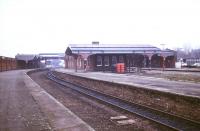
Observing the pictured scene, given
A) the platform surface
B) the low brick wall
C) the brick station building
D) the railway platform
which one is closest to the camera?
the railway platform

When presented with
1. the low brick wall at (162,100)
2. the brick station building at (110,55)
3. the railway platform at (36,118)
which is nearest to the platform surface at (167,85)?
the low brick wall at (162,100)

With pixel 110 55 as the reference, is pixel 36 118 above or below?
below

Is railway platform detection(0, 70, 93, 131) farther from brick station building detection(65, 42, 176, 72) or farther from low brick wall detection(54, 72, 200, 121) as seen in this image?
brick station building detection(65, 42, 176, 72)

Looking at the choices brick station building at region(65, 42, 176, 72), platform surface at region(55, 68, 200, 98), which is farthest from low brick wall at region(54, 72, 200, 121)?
brick station building at region(65, 42, 176, 72)

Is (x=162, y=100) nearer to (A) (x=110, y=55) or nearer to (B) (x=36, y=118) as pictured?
(B) (x=36, y=118)

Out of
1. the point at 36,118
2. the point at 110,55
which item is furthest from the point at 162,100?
the point at 110,55

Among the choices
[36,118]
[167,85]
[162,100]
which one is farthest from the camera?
[167,85]

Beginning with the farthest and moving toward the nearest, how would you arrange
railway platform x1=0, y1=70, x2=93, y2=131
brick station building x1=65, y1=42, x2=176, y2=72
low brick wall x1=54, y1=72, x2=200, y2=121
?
brick station building x1=65, y1=42, x2=176, y2=72, low brick wall x1=54, y1=72, x2=200, y2=121, railway platform x1=0, y1=70, x2=93, y2=131

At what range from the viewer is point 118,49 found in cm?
4891

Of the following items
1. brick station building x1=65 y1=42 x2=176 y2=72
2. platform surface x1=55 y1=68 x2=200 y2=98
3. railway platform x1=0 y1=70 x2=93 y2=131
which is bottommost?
railway platform x1=0 y1=70 x2=93 y2=131

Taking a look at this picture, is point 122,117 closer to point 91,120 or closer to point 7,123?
point 91,120

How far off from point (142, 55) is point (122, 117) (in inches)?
1538

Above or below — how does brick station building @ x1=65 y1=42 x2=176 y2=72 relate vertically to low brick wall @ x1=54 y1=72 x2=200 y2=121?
above

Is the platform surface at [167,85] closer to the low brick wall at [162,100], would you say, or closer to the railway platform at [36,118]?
the low brick wall at [162,100]
